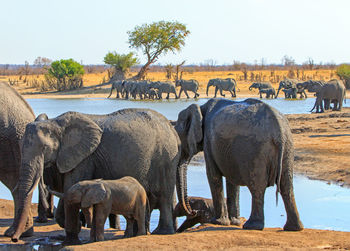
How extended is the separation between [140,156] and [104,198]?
885 millimetres

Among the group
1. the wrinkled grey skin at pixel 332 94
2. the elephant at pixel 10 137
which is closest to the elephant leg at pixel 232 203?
the elephant at pixel 10 137

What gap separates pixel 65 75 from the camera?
47.7 m

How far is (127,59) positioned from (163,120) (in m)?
45.5

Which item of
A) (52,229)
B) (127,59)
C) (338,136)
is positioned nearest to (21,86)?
(127,59)

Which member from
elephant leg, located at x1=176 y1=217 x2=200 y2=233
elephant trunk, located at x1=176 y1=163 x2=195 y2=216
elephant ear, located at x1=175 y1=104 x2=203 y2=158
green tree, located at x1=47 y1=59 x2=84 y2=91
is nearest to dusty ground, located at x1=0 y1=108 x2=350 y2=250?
elephant trunk, located at x1=176 y1=163 x2=195 y2=216

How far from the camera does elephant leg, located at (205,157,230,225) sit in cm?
745

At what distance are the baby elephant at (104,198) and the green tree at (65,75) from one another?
41.0m

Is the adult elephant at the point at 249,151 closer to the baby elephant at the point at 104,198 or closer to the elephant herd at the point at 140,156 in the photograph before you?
the elephant herd at the point at 140,156

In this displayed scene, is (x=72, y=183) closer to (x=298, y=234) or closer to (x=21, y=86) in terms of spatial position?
(x=298, y=234)

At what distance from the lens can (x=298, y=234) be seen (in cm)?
680

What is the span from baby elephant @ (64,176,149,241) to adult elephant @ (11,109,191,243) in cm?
27

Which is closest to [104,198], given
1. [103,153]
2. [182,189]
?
[103,153]

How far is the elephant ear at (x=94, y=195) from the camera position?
595 cm

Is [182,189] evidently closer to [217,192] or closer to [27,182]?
[217,192]
